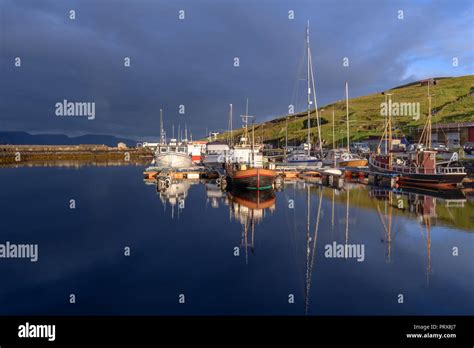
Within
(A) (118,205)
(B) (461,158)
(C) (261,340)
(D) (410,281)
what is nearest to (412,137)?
(B) (461,158)

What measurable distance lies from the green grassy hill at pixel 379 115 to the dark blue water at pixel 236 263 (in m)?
71.8

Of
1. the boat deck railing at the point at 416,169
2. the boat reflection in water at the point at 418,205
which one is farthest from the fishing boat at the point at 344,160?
the boat reflection in water at the point at 418,205

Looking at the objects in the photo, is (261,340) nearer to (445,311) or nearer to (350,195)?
(445,311)

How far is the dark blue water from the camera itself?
53.1 feet

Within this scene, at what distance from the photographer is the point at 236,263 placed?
2145 cm

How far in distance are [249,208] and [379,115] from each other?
12366 cm

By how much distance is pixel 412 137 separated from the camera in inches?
4190

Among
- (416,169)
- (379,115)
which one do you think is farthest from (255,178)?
(379,115)

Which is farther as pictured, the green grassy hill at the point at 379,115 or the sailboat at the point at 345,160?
the green grassy hill at the point at 379,115

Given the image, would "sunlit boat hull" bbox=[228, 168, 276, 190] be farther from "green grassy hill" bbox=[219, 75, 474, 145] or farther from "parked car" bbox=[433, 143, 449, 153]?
"green grassy hill" bbox=[219, 75, 474, 145]

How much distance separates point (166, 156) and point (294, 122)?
11631cm

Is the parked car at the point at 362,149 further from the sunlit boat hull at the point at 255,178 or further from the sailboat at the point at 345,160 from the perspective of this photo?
the sunlit boat hull at the point at 255,178

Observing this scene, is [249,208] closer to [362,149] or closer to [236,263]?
[236,263]

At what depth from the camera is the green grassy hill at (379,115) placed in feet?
392
